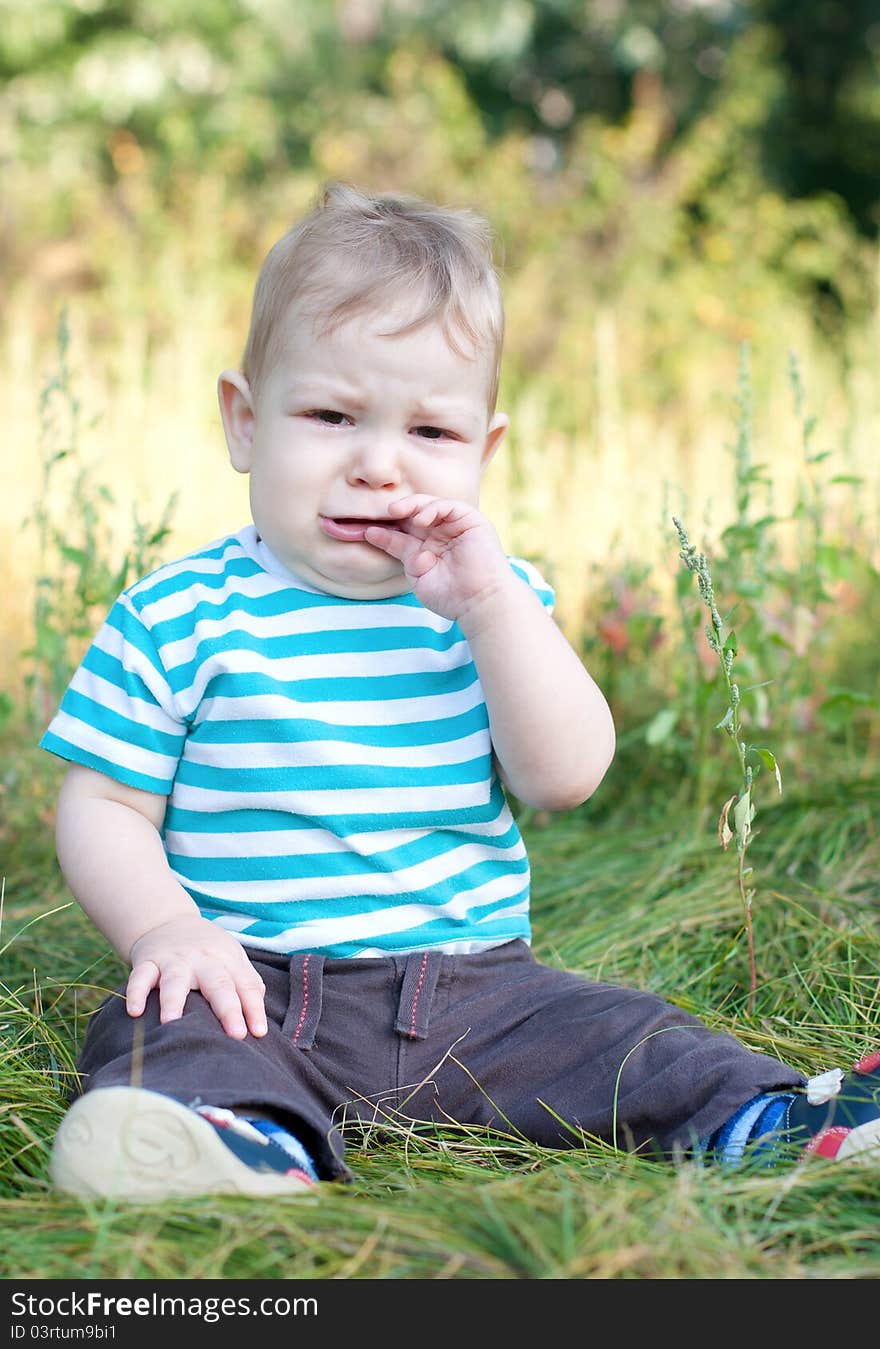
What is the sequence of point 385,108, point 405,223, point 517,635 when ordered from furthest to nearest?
point 385,108
point 405,223
point 517,635

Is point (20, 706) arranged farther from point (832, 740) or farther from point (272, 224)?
point (272, 224)

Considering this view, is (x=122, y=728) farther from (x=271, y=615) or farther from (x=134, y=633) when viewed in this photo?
(x=271, y=615)

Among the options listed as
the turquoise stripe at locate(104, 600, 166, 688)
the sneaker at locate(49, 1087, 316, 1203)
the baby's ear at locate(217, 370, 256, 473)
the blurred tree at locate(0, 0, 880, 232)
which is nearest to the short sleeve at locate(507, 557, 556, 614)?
the baby's ear at locate(217, 370, 256, 473)

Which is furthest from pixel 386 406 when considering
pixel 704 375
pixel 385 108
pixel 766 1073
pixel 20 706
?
pixel 385 108

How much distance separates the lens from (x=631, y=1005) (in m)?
1.69

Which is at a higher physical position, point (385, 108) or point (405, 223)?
point (385, 108)

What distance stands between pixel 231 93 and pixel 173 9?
2.43ft

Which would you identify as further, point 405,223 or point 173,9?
point 173,9

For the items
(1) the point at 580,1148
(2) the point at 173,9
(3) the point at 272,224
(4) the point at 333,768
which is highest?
(2) the point at 173,9

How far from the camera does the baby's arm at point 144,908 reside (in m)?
1.52

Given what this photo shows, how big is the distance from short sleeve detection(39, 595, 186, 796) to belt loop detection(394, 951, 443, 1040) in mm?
391

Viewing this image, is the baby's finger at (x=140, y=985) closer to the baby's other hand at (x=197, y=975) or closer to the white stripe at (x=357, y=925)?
the baby's other hand at (x=197, y=975)

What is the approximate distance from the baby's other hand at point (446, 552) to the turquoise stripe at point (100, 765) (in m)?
0.42

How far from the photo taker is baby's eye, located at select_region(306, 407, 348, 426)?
1.73m
